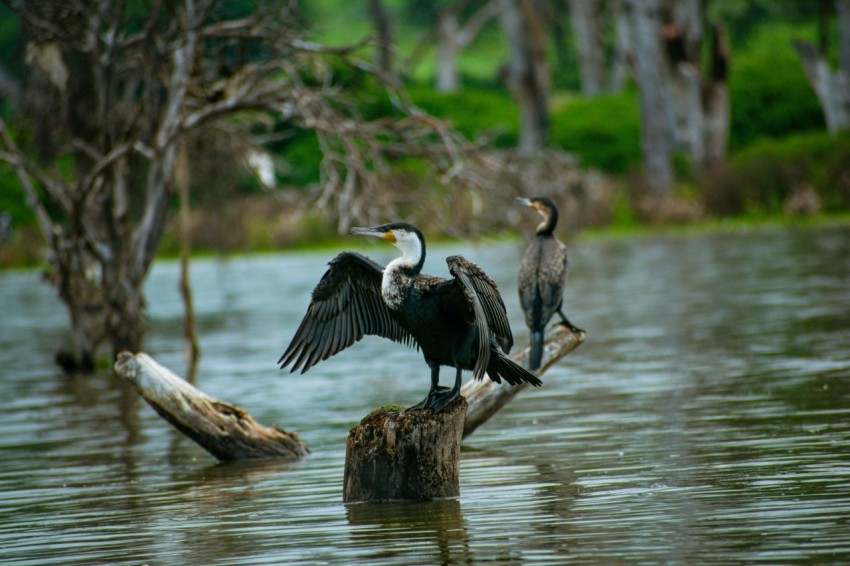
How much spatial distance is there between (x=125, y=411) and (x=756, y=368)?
5.40 meters

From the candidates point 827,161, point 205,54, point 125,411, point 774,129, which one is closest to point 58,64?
point 205,54

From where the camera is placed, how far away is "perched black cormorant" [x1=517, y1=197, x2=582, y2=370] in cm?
983

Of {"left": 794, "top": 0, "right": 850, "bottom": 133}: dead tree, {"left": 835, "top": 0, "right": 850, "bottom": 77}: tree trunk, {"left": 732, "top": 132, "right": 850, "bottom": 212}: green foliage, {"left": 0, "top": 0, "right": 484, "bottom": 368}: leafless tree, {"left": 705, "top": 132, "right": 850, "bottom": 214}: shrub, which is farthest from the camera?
{"left": 835, "top": 0, "right": 850, "bottom": 77}: tree trunk

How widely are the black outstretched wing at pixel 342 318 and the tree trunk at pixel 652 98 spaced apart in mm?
27153

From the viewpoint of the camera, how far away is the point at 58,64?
1406 cm

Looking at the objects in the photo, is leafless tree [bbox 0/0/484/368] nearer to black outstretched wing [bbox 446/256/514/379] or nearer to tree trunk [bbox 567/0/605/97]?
black outstretched wing [bbox 446/256/514/379]

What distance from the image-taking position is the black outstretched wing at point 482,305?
7.21m

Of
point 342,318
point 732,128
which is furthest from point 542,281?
point 732,128

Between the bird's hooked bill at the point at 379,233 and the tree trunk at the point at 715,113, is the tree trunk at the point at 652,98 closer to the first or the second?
the tree trunk at the point at 715,113

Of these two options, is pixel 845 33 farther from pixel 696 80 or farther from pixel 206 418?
pixel 206 418

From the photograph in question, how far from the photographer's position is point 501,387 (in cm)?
964

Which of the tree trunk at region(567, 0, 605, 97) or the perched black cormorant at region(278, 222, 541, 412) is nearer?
the perched black cormorant at region(278, 222, 541, 412)

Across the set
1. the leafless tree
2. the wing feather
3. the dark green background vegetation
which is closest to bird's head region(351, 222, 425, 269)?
the wing feather

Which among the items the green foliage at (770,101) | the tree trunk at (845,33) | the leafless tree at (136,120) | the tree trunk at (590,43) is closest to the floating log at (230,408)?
A: the leafless tree at (136,120)
